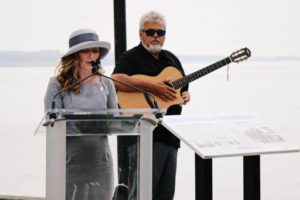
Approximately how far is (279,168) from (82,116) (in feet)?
11.8

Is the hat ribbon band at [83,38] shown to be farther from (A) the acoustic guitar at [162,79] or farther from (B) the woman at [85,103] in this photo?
(A) the acoustic guitar at [162,79]

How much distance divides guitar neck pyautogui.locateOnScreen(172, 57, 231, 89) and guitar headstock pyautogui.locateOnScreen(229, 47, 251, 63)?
27 mm

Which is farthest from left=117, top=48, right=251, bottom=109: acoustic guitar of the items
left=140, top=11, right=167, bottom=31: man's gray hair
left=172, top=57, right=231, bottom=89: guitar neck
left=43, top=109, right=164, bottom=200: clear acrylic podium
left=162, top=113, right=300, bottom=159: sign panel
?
left=43, top=109, right=164, bottom=200: clear acrylic podium

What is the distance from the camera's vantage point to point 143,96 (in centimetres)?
349

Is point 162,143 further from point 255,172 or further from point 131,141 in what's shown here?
point 131,141

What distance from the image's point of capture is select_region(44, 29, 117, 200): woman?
86.7 inches

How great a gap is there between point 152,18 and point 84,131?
140cm

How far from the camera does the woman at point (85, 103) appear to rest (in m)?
2.20

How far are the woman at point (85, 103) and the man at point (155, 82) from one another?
0.64m

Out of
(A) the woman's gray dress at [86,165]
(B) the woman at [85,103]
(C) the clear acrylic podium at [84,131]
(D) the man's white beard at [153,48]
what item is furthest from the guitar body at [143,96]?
(C) the clear acrylic podium at [84,131]

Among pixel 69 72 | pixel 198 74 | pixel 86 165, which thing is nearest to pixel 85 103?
pixel 69 72

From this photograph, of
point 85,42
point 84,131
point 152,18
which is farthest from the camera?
point 152,18

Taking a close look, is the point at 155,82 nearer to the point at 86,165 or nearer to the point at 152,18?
the point at 152,18

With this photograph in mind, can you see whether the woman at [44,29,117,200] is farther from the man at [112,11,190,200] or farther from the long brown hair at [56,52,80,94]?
the man at [112,11,190,200]
